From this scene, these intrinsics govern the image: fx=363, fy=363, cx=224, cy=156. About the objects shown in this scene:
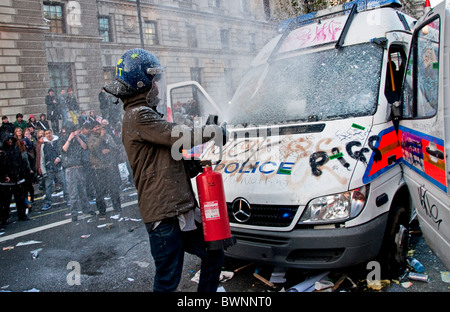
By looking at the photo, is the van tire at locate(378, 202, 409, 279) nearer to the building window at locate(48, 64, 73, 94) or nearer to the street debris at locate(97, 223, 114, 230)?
the street debris at locate(97, 223, 114, 230)

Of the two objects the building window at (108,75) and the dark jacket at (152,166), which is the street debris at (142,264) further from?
the building window at (108,75)

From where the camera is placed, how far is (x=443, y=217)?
2.58 m

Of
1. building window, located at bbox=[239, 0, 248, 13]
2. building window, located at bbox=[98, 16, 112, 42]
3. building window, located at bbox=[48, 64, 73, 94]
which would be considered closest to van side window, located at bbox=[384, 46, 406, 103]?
building window, located at bbox=[239, 0, 248, 13]

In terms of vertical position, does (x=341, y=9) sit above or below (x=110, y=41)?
below

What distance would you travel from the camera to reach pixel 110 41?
76.4 ft

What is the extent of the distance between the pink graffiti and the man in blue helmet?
2336 millimetres

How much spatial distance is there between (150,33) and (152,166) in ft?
49.8

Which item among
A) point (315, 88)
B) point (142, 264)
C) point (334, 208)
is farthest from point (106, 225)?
point (334, 208)

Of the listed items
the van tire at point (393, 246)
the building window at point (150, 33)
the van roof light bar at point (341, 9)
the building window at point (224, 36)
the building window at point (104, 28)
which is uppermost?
the building window at point (104, 28)

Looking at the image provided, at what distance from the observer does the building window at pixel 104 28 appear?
22641 mm

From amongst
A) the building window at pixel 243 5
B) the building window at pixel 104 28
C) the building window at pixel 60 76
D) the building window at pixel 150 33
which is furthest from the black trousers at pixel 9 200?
the building window at pixel 104 28

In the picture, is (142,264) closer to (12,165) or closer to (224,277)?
(224,277)

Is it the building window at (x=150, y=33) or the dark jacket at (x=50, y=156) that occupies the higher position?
the building window at (x=150, y=33)

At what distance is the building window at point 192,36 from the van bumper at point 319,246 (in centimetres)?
1193
